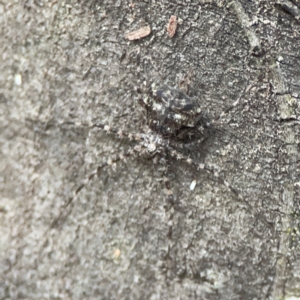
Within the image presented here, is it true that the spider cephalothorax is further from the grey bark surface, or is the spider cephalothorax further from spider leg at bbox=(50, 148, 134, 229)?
spider leg at bbox=(50, 148, 134, 229)

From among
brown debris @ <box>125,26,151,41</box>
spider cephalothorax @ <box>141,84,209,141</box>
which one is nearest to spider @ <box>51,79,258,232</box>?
spider cephalothorax @ <box>141,84,209,141</box>

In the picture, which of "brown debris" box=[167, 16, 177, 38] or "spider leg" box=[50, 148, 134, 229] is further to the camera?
"brown debris" box=[167, 16, 177, 38]

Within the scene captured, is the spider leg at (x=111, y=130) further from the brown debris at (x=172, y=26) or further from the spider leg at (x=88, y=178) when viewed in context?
the brown debris at (x=172, y=26)

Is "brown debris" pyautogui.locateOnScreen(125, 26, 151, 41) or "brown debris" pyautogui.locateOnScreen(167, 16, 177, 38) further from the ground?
"brown debris" pyautogui.locateOnScreen(167, 16, 177, 38)

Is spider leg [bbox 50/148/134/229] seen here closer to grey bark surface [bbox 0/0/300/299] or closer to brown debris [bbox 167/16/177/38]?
grey bark surface [bbox 0/0/300/299]

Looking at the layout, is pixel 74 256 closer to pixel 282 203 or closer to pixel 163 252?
pixel 163 252

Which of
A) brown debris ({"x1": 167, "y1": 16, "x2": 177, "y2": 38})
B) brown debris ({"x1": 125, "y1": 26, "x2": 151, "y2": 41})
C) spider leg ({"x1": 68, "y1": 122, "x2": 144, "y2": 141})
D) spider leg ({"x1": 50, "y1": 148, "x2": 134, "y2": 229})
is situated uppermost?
brown debris ({"x1": 167, "y1": 16, "x2": 177, "y2": 38})

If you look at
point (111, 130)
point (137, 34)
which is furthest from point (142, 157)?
point (137, 34)

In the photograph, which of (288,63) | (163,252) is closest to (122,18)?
(288,63)
